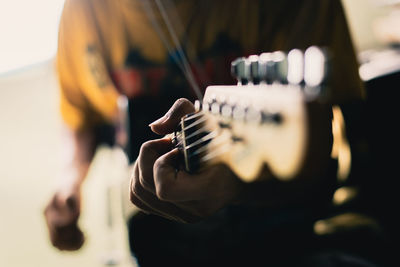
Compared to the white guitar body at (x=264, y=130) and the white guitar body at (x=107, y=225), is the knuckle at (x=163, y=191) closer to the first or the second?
the white guitar body at (x=264, y=130)

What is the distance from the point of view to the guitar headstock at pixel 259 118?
230 mm

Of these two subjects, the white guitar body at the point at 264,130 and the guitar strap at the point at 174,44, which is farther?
the guitar strap at the point at 174,44

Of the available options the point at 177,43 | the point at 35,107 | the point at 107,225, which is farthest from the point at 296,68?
the point at 35,107

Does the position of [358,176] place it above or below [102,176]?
above

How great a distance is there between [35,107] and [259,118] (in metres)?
3.05

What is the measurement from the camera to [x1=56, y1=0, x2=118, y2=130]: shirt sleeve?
666 mm

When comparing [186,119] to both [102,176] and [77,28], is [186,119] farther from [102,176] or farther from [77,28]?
[102,176]

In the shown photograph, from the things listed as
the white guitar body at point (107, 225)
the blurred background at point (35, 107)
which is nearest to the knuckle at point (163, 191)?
the blurred background at point (35, 107)

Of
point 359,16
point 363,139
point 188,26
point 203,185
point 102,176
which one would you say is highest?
point 188,26

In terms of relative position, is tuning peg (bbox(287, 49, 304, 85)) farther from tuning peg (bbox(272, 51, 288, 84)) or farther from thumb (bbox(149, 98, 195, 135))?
thumb (bbox(149, 98, 195, 135))

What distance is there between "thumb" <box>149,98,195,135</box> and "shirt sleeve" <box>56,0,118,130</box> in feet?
1.06

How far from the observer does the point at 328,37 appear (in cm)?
55

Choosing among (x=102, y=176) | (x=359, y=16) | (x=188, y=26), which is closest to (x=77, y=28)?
(x=188, y=26)

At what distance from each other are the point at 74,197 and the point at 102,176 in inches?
59.6
